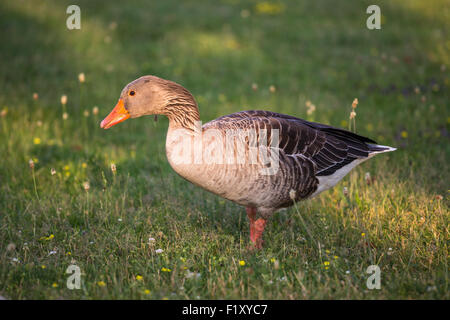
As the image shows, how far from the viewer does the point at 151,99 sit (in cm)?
412

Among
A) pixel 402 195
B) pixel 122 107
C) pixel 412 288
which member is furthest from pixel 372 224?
pixel 122 107

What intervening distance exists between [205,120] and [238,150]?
3.76m

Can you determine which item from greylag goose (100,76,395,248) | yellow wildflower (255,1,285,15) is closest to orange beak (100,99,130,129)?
greylag goose (100,76,395,248)

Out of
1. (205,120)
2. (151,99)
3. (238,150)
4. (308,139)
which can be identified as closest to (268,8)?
(205,120)

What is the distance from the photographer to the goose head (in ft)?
13.4

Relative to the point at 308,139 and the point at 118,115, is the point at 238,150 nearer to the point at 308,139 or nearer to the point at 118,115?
the point at 308,139

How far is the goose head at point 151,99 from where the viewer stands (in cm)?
410

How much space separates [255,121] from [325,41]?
7.55 m

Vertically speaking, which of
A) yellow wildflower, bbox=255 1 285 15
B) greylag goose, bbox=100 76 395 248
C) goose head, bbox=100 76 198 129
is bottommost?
greylag goose, bbox=100 76 395 248

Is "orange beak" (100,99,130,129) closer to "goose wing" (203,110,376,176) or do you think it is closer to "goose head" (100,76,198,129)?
"goose head" (100,76,198,129)

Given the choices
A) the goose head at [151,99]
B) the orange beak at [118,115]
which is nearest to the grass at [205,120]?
the orange beak at [118,115]

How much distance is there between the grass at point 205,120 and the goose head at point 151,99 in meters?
0.97

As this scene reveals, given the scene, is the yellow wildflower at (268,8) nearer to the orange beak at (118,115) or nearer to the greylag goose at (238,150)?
the greylag goose at (238,150)
